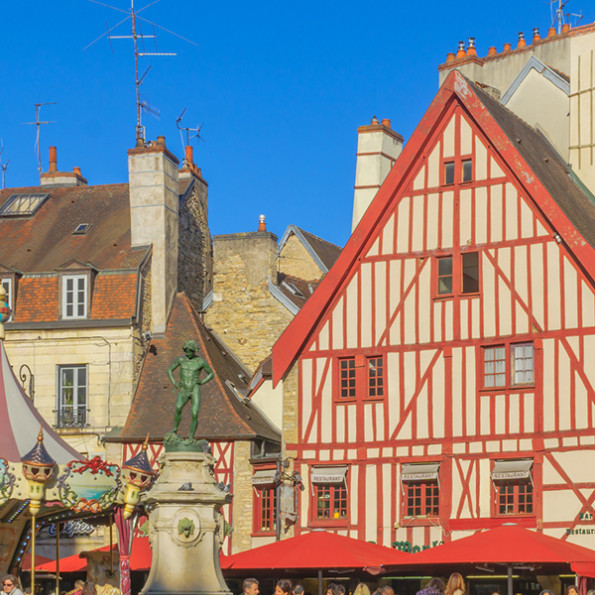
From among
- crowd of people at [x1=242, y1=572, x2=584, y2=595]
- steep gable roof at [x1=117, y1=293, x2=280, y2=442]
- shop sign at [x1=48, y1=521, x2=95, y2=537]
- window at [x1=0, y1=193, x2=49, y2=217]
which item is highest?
window at [x1=0, y1=193, x2=49, y2=217]

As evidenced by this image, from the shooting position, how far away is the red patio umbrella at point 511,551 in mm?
21500

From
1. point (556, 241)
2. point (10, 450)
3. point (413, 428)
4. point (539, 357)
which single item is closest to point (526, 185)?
point (556, 241)

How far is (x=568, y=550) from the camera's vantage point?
22203mm

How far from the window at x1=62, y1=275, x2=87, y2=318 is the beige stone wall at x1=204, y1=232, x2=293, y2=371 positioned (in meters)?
3.84

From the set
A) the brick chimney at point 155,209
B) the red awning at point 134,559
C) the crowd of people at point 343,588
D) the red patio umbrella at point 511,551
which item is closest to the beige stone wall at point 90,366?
the brick chimney at point 155,209

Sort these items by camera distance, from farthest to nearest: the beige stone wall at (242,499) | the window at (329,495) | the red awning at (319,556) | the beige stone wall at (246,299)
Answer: the beige stone wall at (246,299), the beige stone wall at (242,499), the window at (329,495), the red awning at (319,556)

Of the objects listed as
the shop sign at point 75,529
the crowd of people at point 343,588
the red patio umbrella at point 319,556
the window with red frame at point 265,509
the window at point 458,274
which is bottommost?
the crowd of people at point 343,588

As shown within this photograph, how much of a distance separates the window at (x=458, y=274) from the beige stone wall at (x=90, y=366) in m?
7.48

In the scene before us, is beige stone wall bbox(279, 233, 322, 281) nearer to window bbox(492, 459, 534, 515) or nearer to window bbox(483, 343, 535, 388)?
window bbox(483, 343, 535, 388)

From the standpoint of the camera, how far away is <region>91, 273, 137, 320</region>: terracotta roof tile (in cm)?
3244

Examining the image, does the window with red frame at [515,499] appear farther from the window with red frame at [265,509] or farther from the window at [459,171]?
the window at [459,171]

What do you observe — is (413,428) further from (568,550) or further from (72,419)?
(72,419)

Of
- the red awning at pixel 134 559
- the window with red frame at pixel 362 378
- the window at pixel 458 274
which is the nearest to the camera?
the red awning at pixel 134 559

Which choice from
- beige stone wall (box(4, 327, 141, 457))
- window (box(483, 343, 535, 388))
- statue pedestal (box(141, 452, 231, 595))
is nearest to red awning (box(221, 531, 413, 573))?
statue pedestal (box(141, 452, 231, 595))
